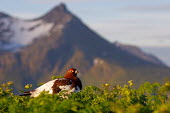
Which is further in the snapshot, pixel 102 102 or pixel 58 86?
pixel 58 86

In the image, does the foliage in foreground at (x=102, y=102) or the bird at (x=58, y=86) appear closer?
the foliage in foreground at (x=102, y=102)

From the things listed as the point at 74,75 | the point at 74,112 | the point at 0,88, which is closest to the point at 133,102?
the point at 74,112

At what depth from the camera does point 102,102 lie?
14.1m

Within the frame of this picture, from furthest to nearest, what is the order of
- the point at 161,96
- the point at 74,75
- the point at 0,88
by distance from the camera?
the point at 74,75 → the point at 0,88 → the point at 161,96

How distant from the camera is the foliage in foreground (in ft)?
39.1

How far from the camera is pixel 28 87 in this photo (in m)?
17.1

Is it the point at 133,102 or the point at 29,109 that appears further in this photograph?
the point at 133,102

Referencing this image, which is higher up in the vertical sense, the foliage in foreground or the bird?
the bird

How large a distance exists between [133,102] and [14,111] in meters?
3.84

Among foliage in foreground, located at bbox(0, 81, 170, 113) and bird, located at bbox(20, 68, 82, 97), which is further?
bird, located at bbox(20, 68, 82, 97)

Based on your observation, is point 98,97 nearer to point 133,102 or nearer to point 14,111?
point 133,102

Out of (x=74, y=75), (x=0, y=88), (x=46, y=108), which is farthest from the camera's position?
(x=74, y=75)

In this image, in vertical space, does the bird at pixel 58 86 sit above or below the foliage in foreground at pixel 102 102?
above

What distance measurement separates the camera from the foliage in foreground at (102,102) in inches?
469
